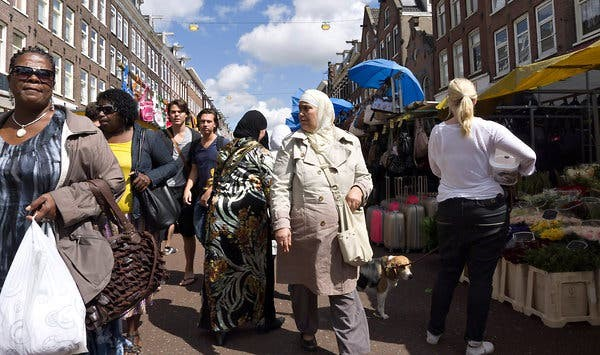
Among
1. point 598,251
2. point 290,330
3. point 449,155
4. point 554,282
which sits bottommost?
point 290,330

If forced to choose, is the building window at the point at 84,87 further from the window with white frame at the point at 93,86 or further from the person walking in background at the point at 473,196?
the person walking in background at the point at 473,196

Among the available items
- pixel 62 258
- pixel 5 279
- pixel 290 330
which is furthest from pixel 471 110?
pixel 5 279

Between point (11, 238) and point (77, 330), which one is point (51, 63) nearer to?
point (11, 238)

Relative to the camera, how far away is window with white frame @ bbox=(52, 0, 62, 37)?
20.5 m

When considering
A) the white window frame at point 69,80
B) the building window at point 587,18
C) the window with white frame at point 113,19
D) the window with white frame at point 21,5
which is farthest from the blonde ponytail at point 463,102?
the window with white frame at point 113,19

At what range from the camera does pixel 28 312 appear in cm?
137

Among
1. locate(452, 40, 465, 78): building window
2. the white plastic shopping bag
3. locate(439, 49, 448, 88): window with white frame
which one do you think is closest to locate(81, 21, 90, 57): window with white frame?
locate(439, 49, 448, 88): window with white frame

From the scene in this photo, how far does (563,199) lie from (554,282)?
58.0 inches

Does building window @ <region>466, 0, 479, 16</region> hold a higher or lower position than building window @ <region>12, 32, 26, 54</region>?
higher

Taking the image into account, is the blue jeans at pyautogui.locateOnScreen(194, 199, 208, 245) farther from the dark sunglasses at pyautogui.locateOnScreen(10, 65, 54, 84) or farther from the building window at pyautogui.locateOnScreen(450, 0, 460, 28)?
the building window at pyautogui.locateOnScreen(450, 0, 460, 28)

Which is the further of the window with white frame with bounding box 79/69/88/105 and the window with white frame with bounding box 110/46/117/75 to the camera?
the window with white frame with bounding box 110/46/117/75

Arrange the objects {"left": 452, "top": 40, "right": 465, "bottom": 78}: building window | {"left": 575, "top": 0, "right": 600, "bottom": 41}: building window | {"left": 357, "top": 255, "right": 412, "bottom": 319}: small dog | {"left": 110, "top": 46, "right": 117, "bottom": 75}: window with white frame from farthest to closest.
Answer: {"left": 110, "top": 46, "right": 117, "bottom": 75}: window with white frame < {"left": 452, "top": 40, "right": 465, "bottom": 78}: building window < {"left": 575, "top": 0, "right": 600, "bottom": 41}: building window < {"left": 357, "top": 255, "right": 412, "bottom": 319}: small dog

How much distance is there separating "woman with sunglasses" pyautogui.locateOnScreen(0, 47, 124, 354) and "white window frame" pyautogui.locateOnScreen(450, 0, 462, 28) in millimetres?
21045

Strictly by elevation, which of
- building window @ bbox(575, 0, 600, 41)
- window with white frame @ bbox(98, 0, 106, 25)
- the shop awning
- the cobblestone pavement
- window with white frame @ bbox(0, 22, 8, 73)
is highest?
window with white frame @ bbox(98, 0, 106, 25)
